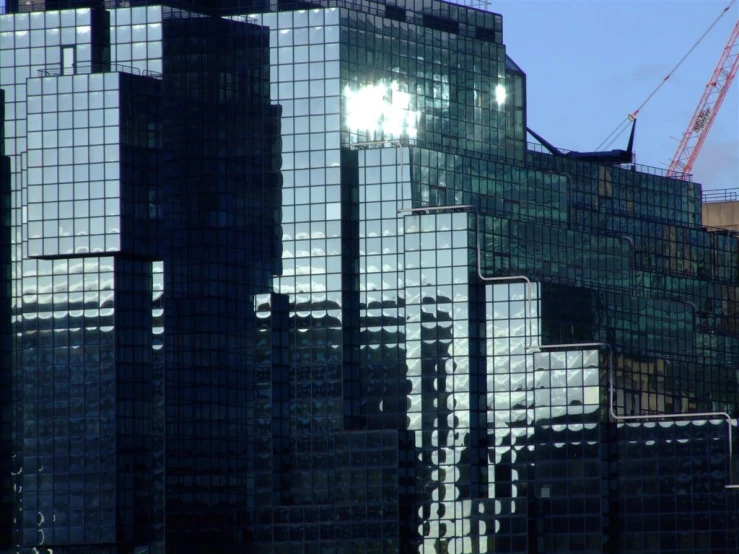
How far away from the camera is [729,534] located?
200m

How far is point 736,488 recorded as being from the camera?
199750mm

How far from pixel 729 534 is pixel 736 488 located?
171 inches
